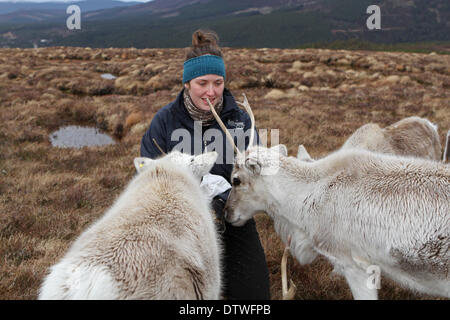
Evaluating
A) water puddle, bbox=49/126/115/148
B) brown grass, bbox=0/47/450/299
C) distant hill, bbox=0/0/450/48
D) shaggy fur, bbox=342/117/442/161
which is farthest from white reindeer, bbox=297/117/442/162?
distant hill, bbox=0/0/450/48

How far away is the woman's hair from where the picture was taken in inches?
150

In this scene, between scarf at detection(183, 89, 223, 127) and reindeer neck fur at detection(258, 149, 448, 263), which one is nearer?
reindeer neck fur at detection(258, 149, 448, 263)

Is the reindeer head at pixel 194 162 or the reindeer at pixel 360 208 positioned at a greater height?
the reindeer head at pixel 194 162

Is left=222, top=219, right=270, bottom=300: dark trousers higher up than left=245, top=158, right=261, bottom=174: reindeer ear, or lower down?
lower down

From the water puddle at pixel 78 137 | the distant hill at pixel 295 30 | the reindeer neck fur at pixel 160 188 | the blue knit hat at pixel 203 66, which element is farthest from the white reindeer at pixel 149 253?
the distant hill at pixel 295 30

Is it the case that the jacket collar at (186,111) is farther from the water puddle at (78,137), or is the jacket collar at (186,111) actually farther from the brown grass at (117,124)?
the water puddle at (78,137)

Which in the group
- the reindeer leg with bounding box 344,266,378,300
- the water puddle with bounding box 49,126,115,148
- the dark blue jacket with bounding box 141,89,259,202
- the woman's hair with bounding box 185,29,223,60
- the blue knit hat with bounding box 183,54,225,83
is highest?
the woman's hair with bounding box 185,29,223,60

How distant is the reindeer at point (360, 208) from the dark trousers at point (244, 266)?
20.7 inches

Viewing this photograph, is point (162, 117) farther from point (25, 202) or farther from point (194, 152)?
point (25, 202)

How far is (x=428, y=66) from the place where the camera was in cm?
2516

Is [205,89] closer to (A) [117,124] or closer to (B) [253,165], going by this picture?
(B) [253,165]

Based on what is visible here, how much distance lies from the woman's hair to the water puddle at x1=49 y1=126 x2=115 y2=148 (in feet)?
23.2

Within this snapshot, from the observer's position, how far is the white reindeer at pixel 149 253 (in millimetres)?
1671

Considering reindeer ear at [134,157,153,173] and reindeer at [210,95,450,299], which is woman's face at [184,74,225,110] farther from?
reindeer ear at [134,157,153,173]
